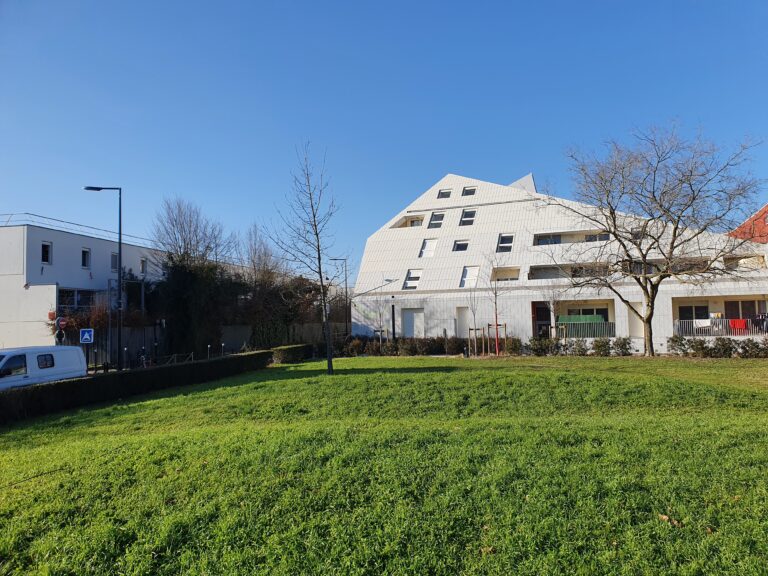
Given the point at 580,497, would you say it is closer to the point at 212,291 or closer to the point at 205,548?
the point at 205,548

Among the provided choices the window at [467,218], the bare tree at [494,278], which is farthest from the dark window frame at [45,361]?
the window at [467,218]

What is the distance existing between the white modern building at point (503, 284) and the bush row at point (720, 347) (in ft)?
6.31

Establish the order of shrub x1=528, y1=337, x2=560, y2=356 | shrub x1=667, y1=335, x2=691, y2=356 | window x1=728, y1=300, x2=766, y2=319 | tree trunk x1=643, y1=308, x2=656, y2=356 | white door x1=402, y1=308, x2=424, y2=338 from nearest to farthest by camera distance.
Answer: shrub x1=667, y1=335, x2=691, y2=356, tree trunk x1=643, y1=308, x2=656, y2=356, shrub x1=528, y1=337, x2=560, y2=356, window x1=728, y1=300, x2=766, y2=319, white door x1=402, y1=308, x2=424, y2=338

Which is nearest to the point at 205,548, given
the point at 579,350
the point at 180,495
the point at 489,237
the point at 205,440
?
the point at 180,495

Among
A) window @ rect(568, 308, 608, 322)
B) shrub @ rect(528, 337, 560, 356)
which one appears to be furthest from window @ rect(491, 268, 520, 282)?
shrub @ rect(528, 337, 560, 356)

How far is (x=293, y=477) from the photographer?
5.02 m

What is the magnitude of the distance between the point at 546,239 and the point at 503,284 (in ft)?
15.9

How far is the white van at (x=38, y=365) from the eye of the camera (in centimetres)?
1264

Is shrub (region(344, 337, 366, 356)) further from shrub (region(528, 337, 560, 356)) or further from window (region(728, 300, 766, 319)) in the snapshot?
window (region(728, 300, 766, 319))

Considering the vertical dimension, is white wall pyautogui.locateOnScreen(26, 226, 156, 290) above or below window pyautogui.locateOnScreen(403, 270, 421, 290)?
above

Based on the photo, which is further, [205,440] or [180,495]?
[205,440]

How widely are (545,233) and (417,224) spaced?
10.1 m

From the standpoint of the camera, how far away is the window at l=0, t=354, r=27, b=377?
12.6m

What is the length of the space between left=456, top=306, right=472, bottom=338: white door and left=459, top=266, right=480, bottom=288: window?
1.50 meters
